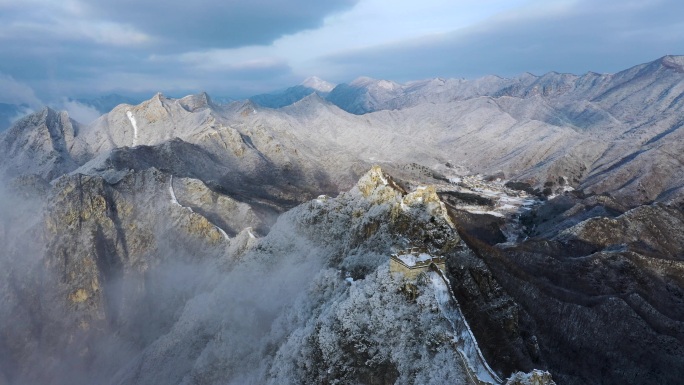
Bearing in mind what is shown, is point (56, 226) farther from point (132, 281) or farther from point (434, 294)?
point (434, 294)

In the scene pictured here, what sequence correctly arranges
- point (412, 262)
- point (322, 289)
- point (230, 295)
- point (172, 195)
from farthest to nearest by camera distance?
point (172, 195)
point (230, 295)
point (322, 289)
point (412, 262)

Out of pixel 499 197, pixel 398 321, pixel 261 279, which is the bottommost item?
pixel 499 197

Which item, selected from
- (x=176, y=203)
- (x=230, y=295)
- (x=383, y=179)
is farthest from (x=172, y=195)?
(x=383, y=179)

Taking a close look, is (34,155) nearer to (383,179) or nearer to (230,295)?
(230,295)

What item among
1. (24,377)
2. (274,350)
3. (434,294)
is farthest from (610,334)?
(24,377)

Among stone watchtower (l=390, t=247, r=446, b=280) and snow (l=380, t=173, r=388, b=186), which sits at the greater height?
stone watchtower (l=390, t=247, r=446, b=280)

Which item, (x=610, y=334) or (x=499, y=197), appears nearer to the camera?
(x=610, y=334)

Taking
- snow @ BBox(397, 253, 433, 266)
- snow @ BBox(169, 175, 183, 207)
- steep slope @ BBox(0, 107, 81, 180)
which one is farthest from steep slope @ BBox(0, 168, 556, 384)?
steep slope @ BBox(0, 107, 81, 180)

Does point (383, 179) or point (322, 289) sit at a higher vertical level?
point (383, 179)

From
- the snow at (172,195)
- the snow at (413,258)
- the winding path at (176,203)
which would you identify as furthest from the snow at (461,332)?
the snow at (172,195)

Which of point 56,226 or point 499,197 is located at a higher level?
point 56,226

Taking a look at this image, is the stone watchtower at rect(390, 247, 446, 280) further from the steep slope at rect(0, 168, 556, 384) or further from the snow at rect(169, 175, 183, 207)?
the snow at rect(169, 175, 183, 207)
